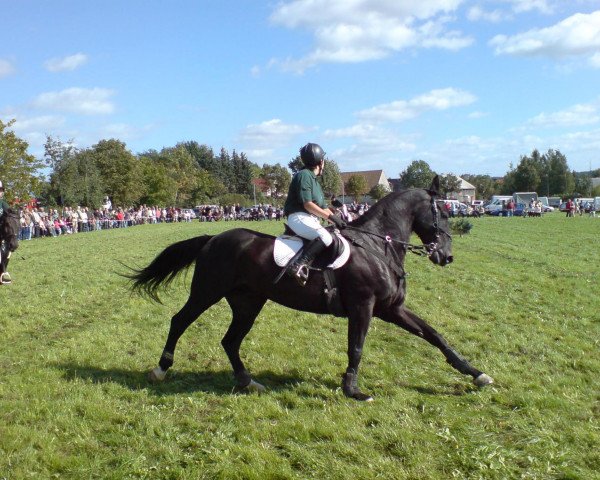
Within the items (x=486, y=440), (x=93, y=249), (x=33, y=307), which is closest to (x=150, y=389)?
(x=486, y=440)

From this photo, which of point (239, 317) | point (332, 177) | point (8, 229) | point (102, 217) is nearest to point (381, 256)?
point (239, 317)

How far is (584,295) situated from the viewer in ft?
43.4

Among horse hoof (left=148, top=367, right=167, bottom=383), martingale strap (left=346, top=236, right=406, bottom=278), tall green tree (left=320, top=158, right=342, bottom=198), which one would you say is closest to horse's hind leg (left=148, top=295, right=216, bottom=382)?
horse hoof (left=148, top=367, right=167, bottom=383)

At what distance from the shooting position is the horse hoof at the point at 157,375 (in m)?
7.23

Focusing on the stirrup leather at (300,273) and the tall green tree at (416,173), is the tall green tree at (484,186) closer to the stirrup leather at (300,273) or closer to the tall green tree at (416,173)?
the tall green tree at (416,173)

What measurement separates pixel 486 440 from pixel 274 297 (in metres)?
3.06

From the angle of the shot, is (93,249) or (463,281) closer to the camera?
(463,281)

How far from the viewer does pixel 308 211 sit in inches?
275

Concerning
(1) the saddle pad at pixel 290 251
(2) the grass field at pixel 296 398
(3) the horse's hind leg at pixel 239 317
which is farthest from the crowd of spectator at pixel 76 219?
(1) the saddle pad at pixel 290 251

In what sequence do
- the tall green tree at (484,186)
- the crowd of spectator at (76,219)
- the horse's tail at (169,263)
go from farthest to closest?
the tall green tree at (484,186) → the crowd of spectator at (76,219) → the horse's tail at (169,263)

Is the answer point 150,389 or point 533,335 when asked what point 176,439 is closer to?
point 150,389

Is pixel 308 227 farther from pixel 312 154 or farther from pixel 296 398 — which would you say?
pixel 296 398

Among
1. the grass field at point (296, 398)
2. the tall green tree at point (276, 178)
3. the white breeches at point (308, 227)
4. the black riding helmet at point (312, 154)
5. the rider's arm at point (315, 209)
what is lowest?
the grass field at point (296, 398)

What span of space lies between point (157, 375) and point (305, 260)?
2464 millimetres
